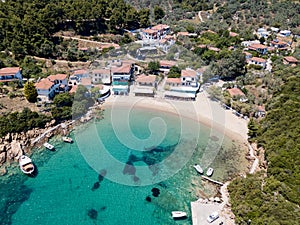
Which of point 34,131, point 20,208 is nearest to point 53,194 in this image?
point 20,208

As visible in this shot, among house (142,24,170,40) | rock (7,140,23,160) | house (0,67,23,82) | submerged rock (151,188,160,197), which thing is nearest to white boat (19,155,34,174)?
rock (7,140,23,160)

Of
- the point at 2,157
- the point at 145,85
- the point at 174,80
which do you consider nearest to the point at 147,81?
the point at 145,85

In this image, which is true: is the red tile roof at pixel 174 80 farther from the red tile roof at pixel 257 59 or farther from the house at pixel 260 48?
the house at pixel 260 48

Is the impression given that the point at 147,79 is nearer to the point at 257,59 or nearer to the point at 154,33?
the point at 154,33

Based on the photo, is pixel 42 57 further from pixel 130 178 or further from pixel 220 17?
pixel 220 17

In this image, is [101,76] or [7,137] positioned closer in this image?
[7,137]

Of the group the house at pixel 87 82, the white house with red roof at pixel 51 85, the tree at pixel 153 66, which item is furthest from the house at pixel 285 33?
the white house with red roof at pixel 51 85
